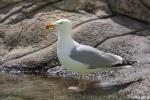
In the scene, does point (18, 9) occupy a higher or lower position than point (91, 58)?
higher

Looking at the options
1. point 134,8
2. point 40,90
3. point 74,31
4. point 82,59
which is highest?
point 134,8

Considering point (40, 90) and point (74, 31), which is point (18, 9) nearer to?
point (74, 31)

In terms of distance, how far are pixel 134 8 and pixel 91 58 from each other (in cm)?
274

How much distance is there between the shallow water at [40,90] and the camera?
312 inches

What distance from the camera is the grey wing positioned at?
8438 mm

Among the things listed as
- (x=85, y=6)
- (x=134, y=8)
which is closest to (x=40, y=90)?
(x=85, y=6)

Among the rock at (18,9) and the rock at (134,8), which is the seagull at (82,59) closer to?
the rock at (134,8)

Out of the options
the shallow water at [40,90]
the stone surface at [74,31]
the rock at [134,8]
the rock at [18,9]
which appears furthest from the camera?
the rock at [18,9]

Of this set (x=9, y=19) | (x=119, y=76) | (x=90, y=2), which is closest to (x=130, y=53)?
(x=119, y=76)

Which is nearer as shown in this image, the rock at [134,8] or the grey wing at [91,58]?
the grey wing at [91,58]

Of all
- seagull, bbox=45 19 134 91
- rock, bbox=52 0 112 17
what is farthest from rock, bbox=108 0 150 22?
seagull, bbox=45 19 134 91

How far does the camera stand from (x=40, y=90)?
27.5ft

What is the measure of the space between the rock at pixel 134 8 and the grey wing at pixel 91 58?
2.47m

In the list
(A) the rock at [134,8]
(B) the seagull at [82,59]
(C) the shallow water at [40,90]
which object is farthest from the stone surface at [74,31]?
(C) the shallow water at [40,90]
